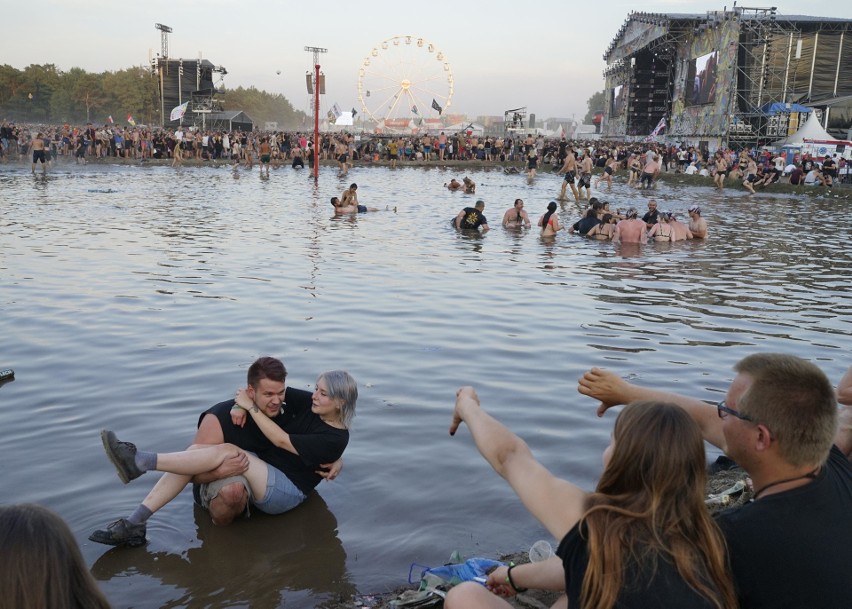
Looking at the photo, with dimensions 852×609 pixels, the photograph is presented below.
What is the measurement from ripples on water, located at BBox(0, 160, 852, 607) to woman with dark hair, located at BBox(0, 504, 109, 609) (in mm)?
2523

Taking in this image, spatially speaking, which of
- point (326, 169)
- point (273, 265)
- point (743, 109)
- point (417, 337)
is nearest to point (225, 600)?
point (417, 337)

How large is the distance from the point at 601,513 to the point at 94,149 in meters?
42.8

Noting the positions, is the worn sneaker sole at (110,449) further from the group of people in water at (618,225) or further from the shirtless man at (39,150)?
the shirtless man at (39,150)

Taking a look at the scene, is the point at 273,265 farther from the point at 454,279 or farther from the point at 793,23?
the point at 793,23

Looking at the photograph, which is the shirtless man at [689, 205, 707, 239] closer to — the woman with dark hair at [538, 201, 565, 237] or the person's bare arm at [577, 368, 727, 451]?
the woman with dark hair at [538, 201, 565, 237]

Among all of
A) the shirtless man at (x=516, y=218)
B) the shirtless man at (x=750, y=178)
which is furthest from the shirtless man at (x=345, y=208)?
the shirtless man at (x=750, y=178)

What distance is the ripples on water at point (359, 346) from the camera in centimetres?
496

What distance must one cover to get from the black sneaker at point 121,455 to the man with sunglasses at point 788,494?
3.03 metres

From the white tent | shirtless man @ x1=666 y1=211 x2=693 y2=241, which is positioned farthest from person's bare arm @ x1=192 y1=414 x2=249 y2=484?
the white tent

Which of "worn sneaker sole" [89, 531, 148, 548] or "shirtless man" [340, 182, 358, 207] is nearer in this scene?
"worn sneaker sole" [89, 531, 148, 548]

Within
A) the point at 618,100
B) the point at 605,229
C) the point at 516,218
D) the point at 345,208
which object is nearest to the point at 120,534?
the point at 605,229

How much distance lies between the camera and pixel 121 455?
14.7 feet

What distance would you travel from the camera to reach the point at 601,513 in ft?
7.98

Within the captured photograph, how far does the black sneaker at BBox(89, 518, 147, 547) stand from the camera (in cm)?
471
